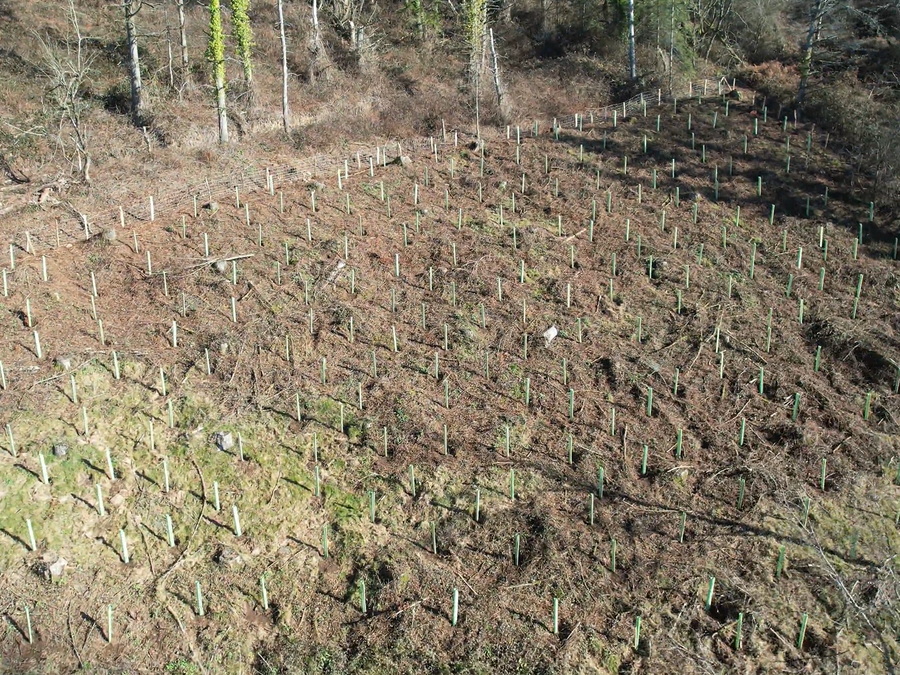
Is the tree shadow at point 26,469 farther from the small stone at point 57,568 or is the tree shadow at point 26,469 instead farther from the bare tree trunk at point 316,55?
the bare tree trunk at point 316,55

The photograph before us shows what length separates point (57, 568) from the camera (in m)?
12.2

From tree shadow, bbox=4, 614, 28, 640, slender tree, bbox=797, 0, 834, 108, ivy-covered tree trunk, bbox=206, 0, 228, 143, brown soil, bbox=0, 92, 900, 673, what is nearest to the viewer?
tree shadow, bbox=4, 614, 28, 640

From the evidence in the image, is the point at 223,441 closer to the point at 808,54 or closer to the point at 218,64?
the point at 218,64

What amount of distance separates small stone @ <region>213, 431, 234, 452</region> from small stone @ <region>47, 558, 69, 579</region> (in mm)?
3143

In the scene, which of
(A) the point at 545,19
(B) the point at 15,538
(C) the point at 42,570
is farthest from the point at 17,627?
(A) the point at 545,19

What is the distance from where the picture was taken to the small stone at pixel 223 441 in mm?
14469

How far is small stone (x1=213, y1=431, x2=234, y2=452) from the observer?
14.5 metres

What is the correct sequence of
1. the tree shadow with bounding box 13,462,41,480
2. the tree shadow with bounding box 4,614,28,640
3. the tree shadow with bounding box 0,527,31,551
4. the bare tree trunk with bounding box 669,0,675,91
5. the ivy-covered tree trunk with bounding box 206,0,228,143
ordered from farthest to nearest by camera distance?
1. the bare tree trunk with bounding box 669,0,675,91
2. the ivy-covered tree trunk with bounding box 206,0,228,143
3. the tree shadow with bounding box 13,462,41,480
4. the tree shadow with bounding box 0,527,31,551
5. the tree shadow with bounding box 4,614,28,640

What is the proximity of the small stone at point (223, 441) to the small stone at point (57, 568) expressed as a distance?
10.3 feet

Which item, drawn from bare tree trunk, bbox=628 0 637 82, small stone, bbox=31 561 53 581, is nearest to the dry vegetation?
small stone, bbox=31 561 53 581

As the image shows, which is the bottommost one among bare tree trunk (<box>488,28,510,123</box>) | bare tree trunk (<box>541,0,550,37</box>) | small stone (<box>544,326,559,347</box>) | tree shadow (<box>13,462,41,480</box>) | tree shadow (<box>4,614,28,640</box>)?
tree shadow (<box>4,614,28,640</box>)

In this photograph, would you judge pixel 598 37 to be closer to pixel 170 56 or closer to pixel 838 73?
pixel 838 73

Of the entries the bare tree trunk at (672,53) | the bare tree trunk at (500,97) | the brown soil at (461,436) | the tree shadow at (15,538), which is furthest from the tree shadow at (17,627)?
the bare tree trunk at (672,53)

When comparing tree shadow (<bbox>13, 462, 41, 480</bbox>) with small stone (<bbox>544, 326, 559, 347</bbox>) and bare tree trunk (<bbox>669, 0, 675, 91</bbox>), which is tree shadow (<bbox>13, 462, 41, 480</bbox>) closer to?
small stone (<bbox>544, 326, 559, 347</bbox>)
